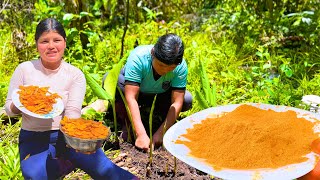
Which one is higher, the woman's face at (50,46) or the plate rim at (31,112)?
the woman's face at (50,46)

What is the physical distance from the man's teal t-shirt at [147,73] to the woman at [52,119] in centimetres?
67

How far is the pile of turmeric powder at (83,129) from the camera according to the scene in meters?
1.65

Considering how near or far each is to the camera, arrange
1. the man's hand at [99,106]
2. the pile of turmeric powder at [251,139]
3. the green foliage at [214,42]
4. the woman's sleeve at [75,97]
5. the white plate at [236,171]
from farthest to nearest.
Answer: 1. the green foliage at [214,42]
2. the man's hand at [99,106]
3. the woman's sleeve at [75,97]
4. the pile of turmeric powder at [251,139]
5. the white plate at [236,171]

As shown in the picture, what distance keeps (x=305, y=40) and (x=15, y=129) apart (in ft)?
9.15

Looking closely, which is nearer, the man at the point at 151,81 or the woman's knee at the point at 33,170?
the woman's knee at the point at 33,170

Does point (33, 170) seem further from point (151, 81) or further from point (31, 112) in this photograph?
point (151, 81)

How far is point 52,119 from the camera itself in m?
1.84

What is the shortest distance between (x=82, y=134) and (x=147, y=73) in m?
0.97

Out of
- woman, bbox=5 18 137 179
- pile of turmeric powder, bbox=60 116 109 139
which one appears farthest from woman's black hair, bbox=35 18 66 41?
pile of turmeric powder, bbox=60 116 109 139

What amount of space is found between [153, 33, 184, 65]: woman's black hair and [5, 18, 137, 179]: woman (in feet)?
1.80

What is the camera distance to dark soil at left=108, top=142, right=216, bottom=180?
240 cm

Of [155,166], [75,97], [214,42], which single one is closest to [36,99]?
[75,97]

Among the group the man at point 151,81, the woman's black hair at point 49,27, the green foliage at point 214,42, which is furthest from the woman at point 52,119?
the green foliage at point 214,42

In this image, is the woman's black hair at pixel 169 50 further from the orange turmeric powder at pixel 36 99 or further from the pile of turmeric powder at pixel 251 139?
the orange turmeric powder at pixel 36 99
